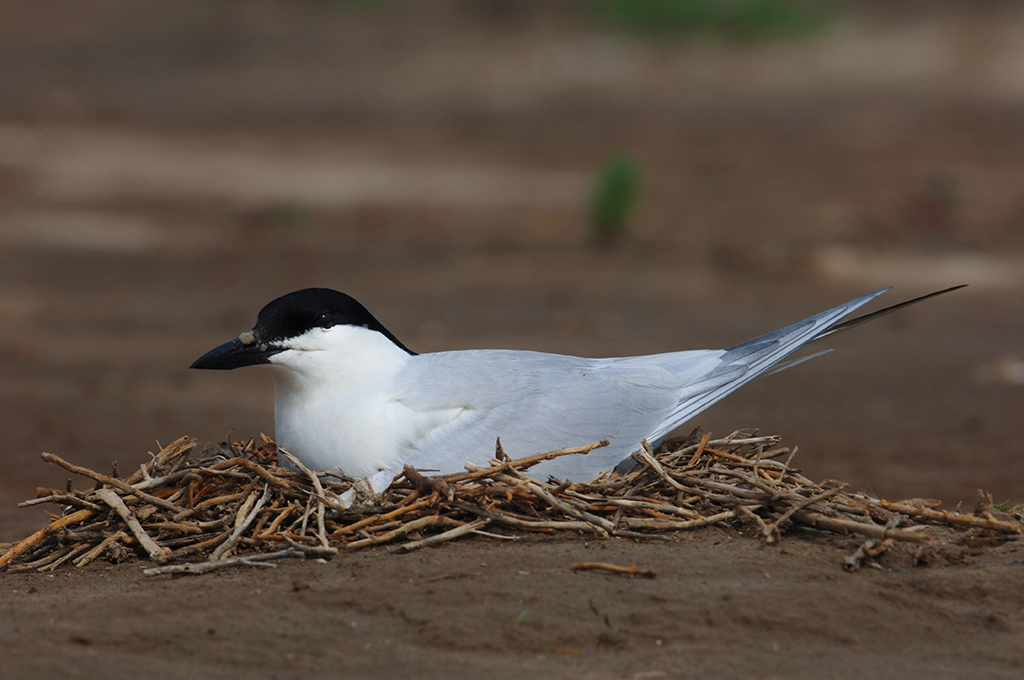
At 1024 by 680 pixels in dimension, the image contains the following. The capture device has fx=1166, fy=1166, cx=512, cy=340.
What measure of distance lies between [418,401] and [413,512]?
1.63 feet

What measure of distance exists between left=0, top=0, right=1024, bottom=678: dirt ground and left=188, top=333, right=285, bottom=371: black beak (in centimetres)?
82

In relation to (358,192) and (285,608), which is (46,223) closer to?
(358,192)

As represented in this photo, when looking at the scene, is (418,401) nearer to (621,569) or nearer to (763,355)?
(621,569)

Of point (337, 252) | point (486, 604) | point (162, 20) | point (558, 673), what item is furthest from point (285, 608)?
point (162, 20)

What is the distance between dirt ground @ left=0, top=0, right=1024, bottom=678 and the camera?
11.2ft

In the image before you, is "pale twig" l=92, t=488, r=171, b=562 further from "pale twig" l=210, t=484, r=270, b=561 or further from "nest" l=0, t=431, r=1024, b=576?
"pale twig" l=210, t=484, r=270, b=561

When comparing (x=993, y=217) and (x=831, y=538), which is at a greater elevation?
(x=993, y=217)

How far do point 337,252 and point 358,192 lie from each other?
304cm

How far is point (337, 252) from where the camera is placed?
1352 cm

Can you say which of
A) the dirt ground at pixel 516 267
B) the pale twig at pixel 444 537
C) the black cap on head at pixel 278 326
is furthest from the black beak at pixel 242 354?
the pale twig at pixel 444 537

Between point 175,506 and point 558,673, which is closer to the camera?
point 558,673

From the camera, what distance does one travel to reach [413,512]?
13.3 ft

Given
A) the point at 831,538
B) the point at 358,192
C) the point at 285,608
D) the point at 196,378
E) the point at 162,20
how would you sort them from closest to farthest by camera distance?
the point at 285,608 → the point at 831,538 → the point at 196,378 → the point at 358,192 → the point at 162,20

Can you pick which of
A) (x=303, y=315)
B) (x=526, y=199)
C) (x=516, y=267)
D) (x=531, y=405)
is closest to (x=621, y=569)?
(x=531, y=405)
